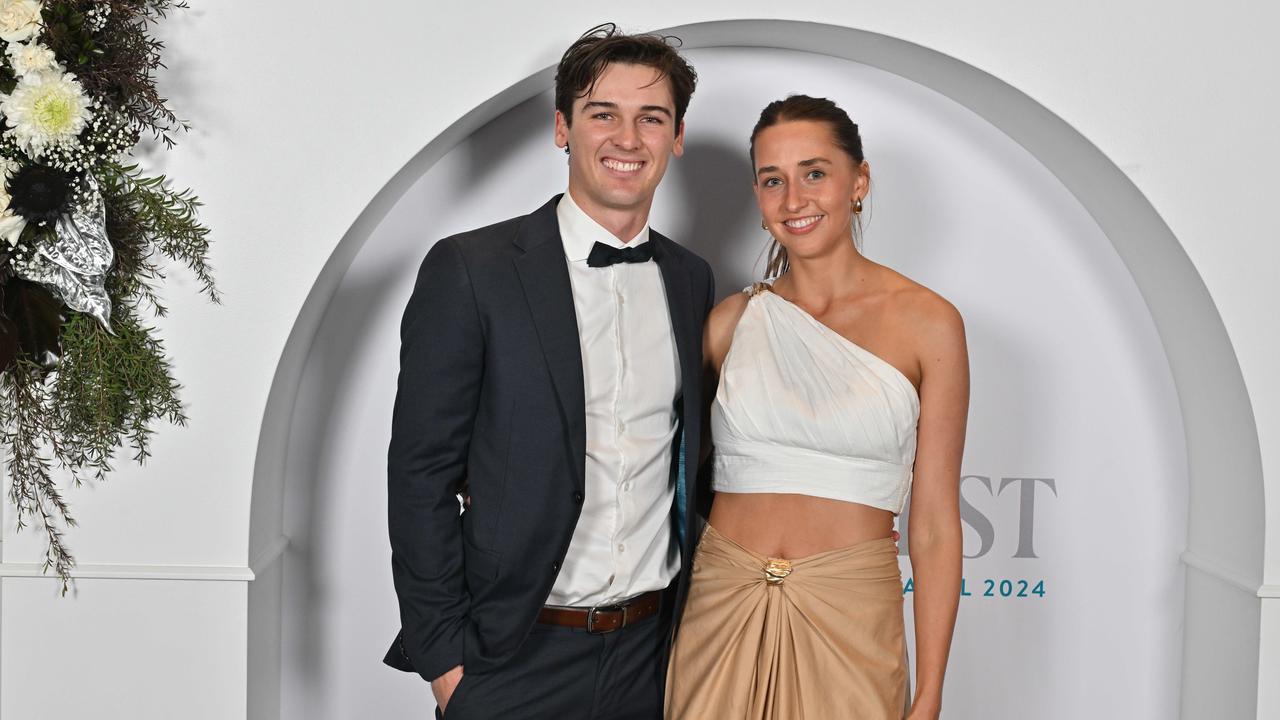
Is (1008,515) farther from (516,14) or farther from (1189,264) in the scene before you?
(516,14)

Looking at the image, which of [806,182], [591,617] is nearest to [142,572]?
[591,617]

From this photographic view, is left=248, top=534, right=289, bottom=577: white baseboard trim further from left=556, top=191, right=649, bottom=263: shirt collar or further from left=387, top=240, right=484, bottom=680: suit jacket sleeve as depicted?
left=556, top=191, right=649, bottom=263: shirt collar

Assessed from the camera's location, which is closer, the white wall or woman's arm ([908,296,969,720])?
woman's arm ([908,296,969,720])

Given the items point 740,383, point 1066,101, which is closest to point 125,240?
point 740,383

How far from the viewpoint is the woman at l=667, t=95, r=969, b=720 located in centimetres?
201

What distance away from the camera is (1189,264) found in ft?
8.23

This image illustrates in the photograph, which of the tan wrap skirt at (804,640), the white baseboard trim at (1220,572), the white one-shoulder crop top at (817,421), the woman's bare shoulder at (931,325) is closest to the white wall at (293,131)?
the woman's bare shoulder at (931,325)

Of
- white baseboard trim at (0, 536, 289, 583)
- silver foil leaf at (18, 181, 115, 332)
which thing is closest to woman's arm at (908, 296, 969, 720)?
white baseboard trim at (0, 536, 289, 583)

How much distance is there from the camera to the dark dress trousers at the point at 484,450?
1.95 metres

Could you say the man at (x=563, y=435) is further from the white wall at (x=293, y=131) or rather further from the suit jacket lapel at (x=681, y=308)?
the white wall at (x=293, y=131)

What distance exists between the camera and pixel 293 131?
2322 millimetres

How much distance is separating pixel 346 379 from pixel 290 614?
2.01ft

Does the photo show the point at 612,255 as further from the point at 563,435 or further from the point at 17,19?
the point at 17,19

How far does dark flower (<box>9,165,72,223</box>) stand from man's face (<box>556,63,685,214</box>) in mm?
933
